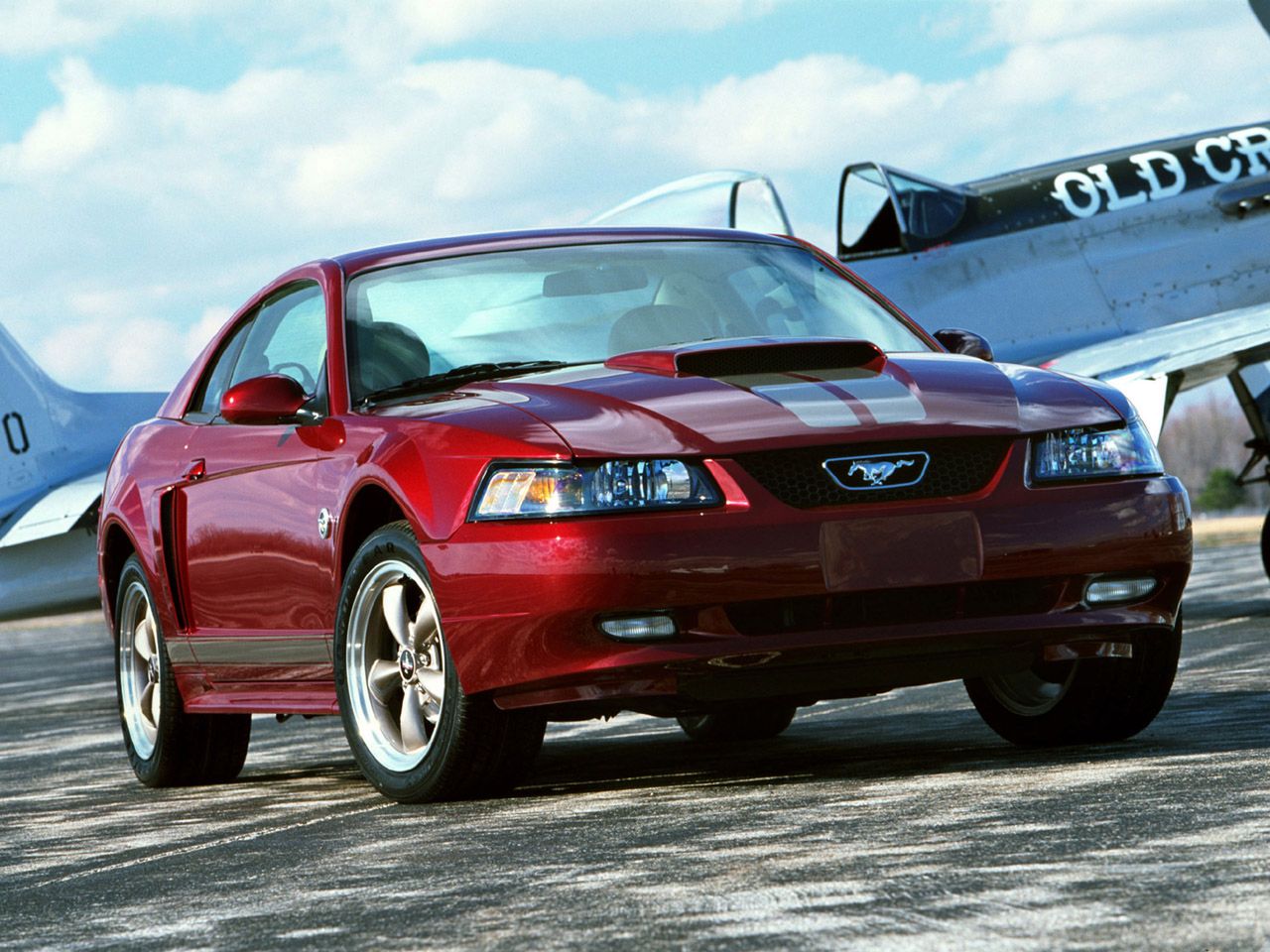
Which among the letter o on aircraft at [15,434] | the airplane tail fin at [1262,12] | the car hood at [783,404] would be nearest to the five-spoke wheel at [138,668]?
the car hood at [783,404]

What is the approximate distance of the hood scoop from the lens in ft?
20.1

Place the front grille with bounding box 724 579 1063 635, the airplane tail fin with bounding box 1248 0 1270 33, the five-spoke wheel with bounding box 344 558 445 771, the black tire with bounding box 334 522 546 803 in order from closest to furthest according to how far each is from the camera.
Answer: the front grille with bounding box 724 579 1063 635 < the black tire with bounding box 334 522 546 803 < the five-spoke wheel with bounding box 344 558 445 771 < the airplane tail fin with bounding box 1248 0 1270 33

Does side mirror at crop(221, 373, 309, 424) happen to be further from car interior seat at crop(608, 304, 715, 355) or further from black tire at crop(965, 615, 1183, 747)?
black tire at crop(965, 615, 1183, 747)

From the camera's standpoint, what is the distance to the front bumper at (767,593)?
18.0 feet

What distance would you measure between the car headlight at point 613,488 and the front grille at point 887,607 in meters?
0.32

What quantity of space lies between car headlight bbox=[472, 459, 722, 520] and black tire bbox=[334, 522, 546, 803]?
1.46 feet

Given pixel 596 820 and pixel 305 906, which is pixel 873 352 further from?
pixel 305 906

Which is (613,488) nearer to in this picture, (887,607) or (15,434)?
(887,607)

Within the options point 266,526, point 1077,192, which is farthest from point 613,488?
point 1077,192

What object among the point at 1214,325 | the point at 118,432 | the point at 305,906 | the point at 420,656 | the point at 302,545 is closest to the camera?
the point at 305,906

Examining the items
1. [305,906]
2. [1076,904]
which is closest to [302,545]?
[305,906]

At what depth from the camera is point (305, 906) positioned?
432 cm

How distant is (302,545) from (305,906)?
2405 millimetres

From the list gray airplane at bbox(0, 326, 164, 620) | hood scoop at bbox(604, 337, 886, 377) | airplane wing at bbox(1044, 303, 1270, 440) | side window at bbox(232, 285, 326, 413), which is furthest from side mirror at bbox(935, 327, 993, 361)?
gray airplane at bbox(0, 326, 164, 620)
